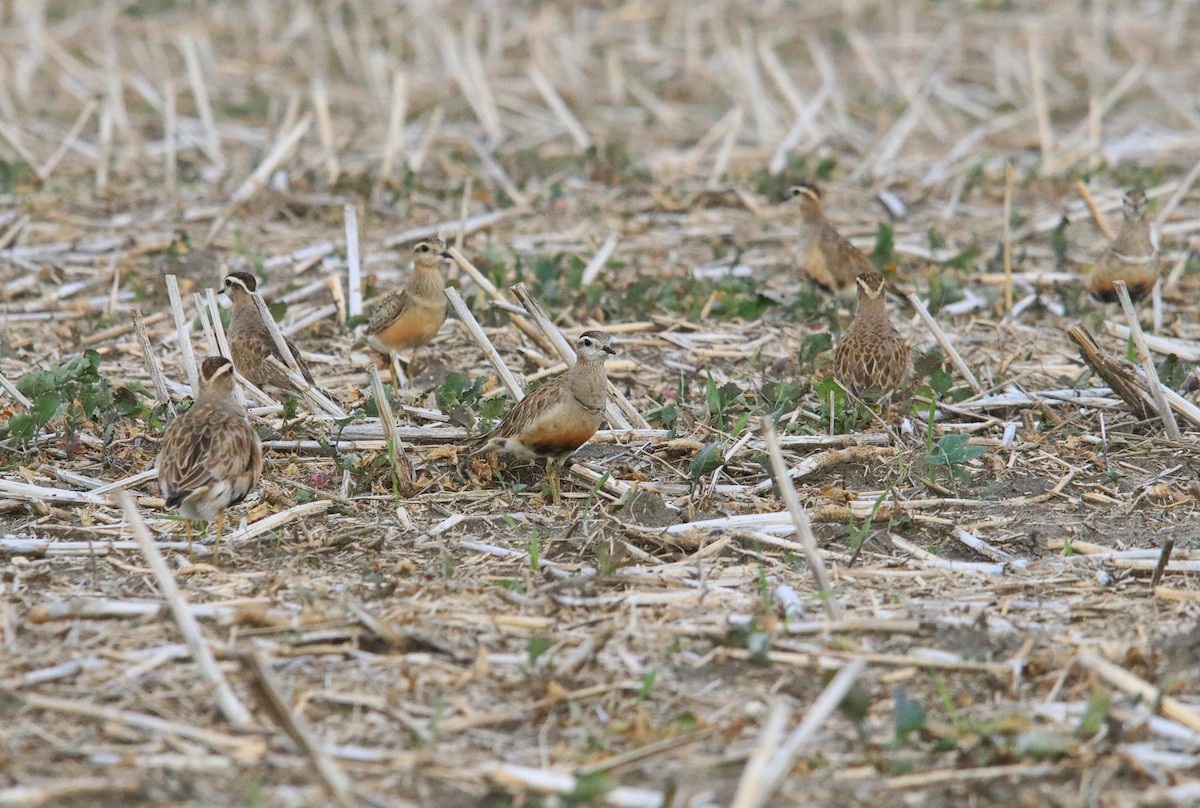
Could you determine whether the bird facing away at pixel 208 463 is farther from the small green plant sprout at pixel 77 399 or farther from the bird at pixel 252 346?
the bird at pixel 252 346

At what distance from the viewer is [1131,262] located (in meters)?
10.1

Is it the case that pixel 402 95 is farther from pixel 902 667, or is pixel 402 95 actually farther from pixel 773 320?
pixel 902 667

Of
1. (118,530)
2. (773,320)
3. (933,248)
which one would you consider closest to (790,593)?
(118,530)

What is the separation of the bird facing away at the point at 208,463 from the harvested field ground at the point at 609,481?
0.78 ft

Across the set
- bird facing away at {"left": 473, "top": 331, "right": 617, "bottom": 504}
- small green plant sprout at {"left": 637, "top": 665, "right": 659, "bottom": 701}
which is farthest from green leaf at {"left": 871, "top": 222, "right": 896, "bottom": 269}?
small green plant sprout at {"left": 637, "top": 665, "right": 659, "bottom": 701}

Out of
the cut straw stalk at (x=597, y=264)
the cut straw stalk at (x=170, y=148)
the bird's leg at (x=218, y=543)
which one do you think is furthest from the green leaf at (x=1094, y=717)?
the cut straw stalk at (x=170, y=148)

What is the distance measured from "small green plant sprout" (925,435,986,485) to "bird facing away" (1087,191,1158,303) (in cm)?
325

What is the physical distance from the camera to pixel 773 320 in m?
10.5

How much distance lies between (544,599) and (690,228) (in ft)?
21.8

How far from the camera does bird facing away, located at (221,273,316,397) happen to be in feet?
28.7

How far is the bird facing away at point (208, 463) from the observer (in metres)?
6.50

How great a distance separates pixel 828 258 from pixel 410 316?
320 centimetres

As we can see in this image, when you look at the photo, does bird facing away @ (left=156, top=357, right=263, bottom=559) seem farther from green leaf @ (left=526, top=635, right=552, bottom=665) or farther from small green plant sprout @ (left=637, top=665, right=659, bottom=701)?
small green plant sprout @ (left=637, top=665, right=659, bottom=701)

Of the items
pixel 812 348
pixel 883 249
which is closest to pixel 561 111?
pixel 883 249
